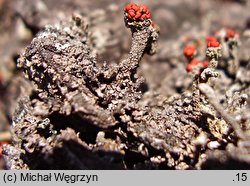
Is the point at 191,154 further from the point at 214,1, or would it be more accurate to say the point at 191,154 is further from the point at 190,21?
the point at 214,1

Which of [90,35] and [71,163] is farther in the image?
[90,35]

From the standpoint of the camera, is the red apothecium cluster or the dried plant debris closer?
the dried plant debris

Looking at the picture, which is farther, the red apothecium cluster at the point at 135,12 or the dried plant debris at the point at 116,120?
the red apothecium cluster at the point at 135,12

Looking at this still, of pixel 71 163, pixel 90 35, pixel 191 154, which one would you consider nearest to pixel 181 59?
pixel 90 35

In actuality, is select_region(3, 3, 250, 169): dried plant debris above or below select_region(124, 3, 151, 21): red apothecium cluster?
below

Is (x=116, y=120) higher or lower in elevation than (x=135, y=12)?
lower

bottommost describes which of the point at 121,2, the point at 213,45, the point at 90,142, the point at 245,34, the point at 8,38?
the point at 90,142

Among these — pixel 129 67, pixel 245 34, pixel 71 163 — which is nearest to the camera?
pixel 71 163

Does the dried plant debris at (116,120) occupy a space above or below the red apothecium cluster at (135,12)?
below
